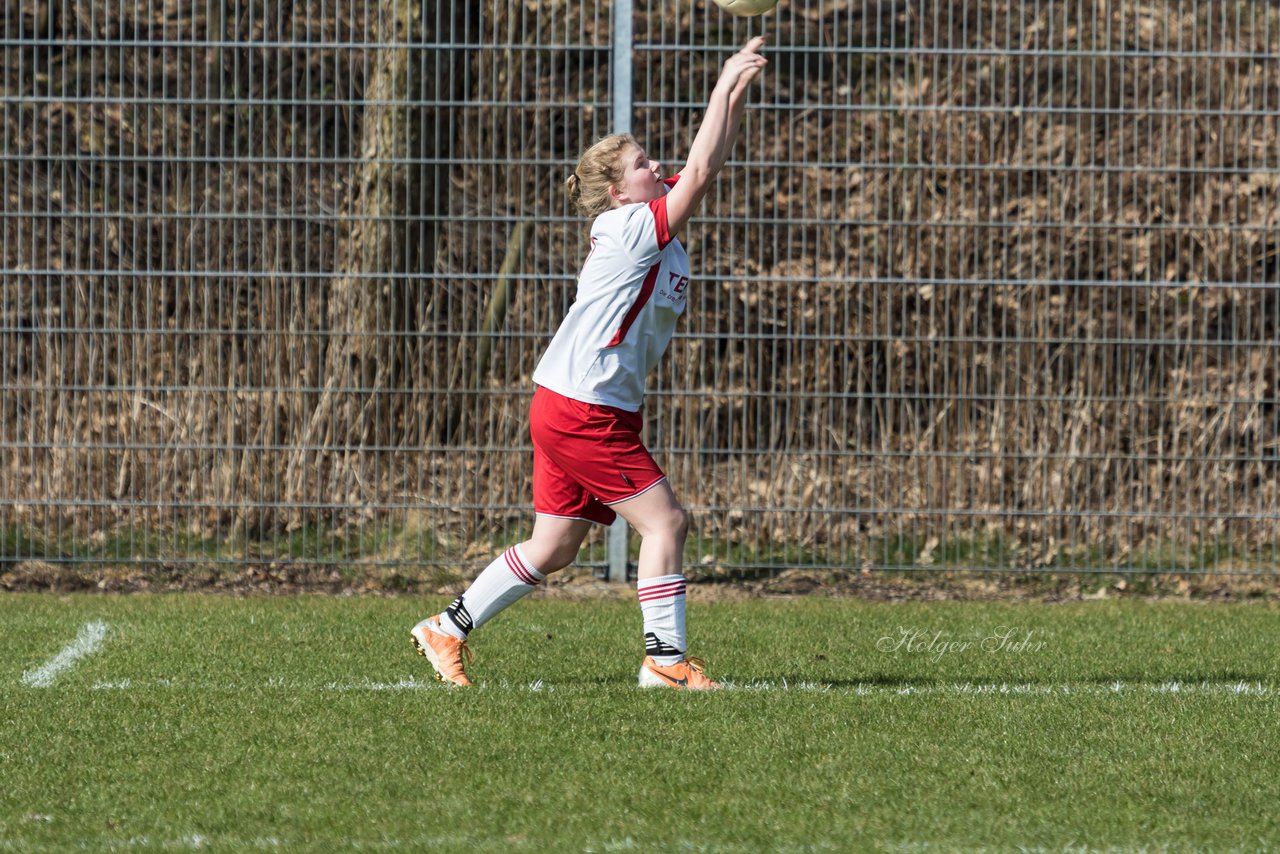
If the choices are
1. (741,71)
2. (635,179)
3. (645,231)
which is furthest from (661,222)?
(741,71)

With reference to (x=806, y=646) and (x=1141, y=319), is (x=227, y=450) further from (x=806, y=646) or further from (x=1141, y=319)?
(x=1141, y=319)

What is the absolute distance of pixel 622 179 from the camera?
5219 mm

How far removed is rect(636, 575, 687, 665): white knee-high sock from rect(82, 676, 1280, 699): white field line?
25 cm

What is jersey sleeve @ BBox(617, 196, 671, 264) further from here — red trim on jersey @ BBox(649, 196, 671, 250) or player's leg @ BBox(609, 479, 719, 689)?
player's leg @ BBox(609, 479, 719, 689)

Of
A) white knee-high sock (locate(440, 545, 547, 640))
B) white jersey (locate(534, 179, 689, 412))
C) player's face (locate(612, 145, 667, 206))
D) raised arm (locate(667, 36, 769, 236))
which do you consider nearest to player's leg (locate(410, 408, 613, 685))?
white knee-high sock (locate(440, 545, 547, 640))

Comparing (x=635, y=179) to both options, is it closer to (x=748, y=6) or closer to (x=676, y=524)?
(x=748, y=6)

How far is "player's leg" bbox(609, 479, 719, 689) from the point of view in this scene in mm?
5137

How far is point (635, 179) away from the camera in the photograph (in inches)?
205

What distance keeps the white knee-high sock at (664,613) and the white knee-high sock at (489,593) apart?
1.32ft

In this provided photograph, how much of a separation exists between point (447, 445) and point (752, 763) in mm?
4183

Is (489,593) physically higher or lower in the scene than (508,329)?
lower

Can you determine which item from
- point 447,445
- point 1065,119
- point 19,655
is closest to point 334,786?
point 19,655

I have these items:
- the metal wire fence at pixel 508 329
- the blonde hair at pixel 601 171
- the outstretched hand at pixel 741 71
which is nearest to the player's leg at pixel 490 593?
the blonde hair at pixel 601 171

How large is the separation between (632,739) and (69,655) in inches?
103
